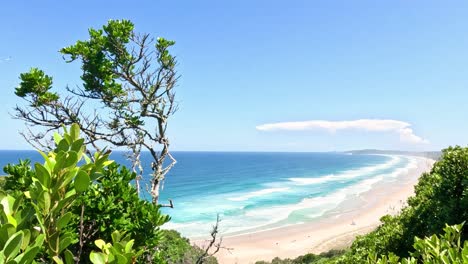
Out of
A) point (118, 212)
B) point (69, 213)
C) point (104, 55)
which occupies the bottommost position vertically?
point (118, 212)

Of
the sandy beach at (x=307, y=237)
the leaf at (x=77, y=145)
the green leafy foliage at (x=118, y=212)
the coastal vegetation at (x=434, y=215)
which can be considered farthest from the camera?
the sandy beach at (x=307, y=237)

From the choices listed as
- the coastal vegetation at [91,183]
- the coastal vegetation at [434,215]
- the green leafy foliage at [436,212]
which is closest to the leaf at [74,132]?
the coastal vegetation at [91,183]

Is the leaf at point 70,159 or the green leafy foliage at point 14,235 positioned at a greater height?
the leaf at point 70,159

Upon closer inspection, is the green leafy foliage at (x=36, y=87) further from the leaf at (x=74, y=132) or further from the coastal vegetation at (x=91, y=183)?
the leaf at (x=74, y=132)

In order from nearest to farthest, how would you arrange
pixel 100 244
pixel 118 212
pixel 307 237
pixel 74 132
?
pixel 74 132 → pixel 100 244 → pixel 118 212 → pixel 307 237

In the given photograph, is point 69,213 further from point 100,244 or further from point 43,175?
point 100,244

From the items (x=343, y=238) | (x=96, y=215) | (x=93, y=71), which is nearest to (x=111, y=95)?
(x=93, y=71)

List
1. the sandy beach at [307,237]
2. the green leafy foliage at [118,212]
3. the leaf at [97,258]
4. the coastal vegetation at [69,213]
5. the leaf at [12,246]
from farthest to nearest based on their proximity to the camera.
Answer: the sandy beach at [307,237] → the green leafy foliage at [118,212] → the leaf at [97,258] → the coastal vegetation at [69,213] → the leaf at [12,246]

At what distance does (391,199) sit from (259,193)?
2396cm

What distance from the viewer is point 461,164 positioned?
660 cm

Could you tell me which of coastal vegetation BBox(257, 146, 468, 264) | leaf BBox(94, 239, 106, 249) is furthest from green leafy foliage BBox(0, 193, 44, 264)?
coastal vegetation BBox(257, 146, 468, 264)

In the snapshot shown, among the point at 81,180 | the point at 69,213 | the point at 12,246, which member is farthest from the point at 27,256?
the point at 81,180

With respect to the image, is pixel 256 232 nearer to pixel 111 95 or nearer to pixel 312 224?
pixel 312 224

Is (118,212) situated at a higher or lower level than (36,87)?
lower
